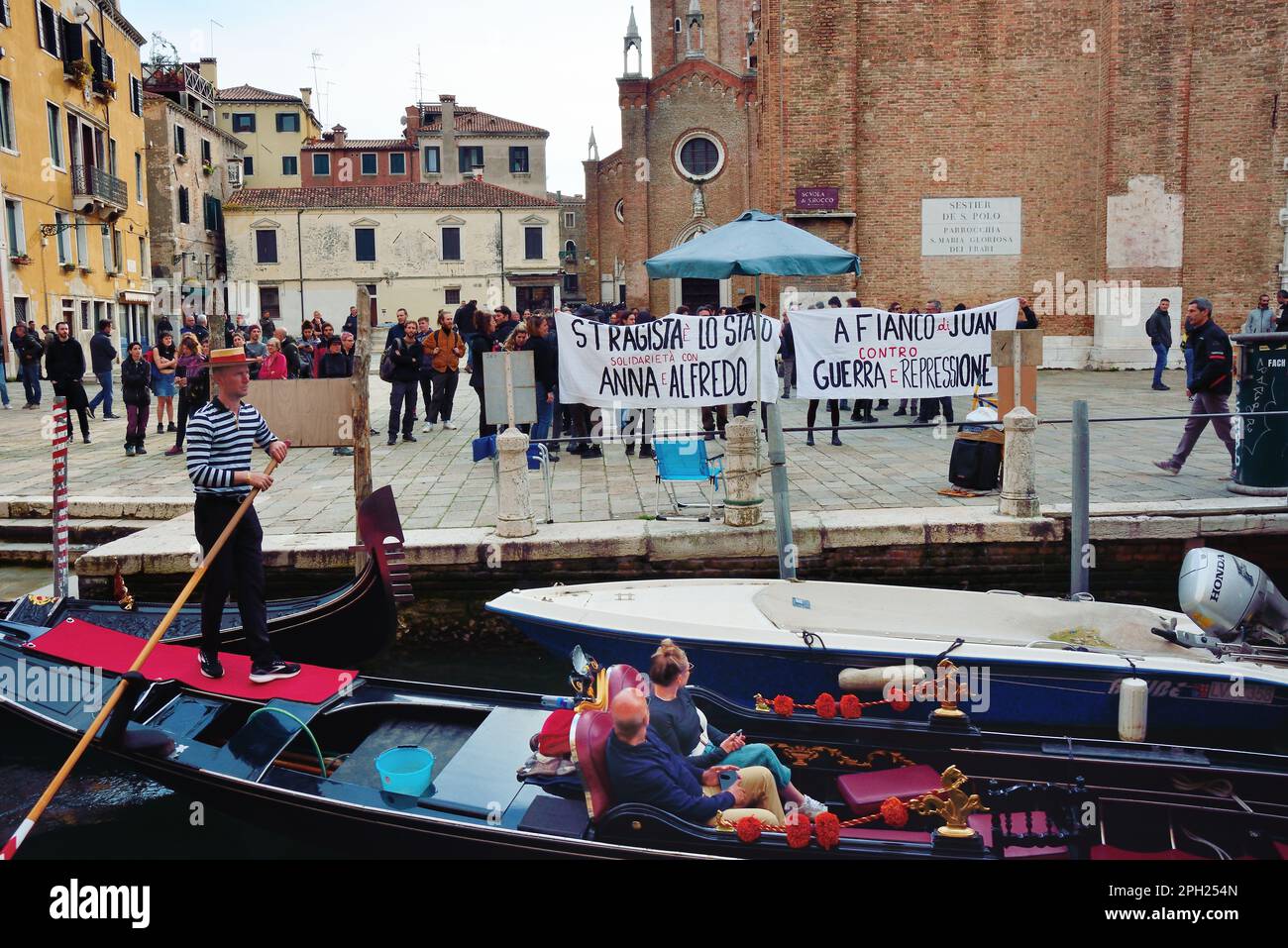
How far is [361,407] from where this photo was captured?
727 centimetres

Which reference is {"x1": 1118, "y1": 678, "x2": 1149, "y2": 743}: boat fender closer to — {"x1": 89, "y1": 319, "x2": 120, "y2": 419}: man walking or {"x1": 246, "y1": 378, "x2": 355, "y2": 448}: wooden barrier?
{"x1": 246, "y1": 378, "x2": 355, "y2": 448}: wooden barrier

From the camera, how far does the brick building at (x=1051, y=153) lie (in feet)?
60.2

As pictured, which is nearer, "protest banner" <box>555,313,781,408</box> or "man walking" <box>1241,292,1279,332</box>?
"protest banner" <box>555,313,781,408</box>

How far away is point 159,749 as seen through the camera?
4.58 metres

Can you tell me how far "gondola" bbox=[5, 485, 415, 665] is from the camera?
5773mm

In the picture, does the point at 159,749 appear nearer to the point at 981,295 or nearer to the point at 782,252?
the point at 782,252

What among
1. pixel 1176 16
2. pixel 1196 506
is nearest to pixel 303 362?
pixel 1196 506

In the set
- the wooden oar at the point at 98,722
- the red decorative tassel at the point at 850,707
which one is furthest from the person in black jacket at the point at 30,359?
the red decorative tassel at the point at 850,707

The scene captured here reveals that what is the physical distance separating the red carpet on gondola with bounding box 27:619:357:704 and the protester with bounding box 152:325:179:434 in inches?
279

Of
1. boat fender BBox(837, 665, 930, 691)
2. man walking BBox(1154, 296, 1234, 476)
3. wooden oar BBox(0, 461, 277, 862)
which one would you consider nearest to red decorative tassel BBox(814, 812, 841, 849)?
boat fender BBox(837, 665, 930, 691)

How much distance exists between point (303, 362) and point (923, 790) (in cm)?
1183

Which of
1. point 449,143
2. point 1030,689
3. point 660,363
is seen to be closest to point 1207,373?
point 660,363

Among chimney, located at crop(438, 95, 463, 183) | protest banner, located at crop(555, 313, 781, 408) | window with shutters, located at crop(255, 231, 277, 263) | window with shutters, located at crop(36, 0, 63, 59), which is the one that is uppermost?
chimney, located at crop(438, 95, 463, 183)

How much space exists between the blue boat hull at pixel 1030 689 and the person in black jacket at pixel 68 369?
9.47 metres
